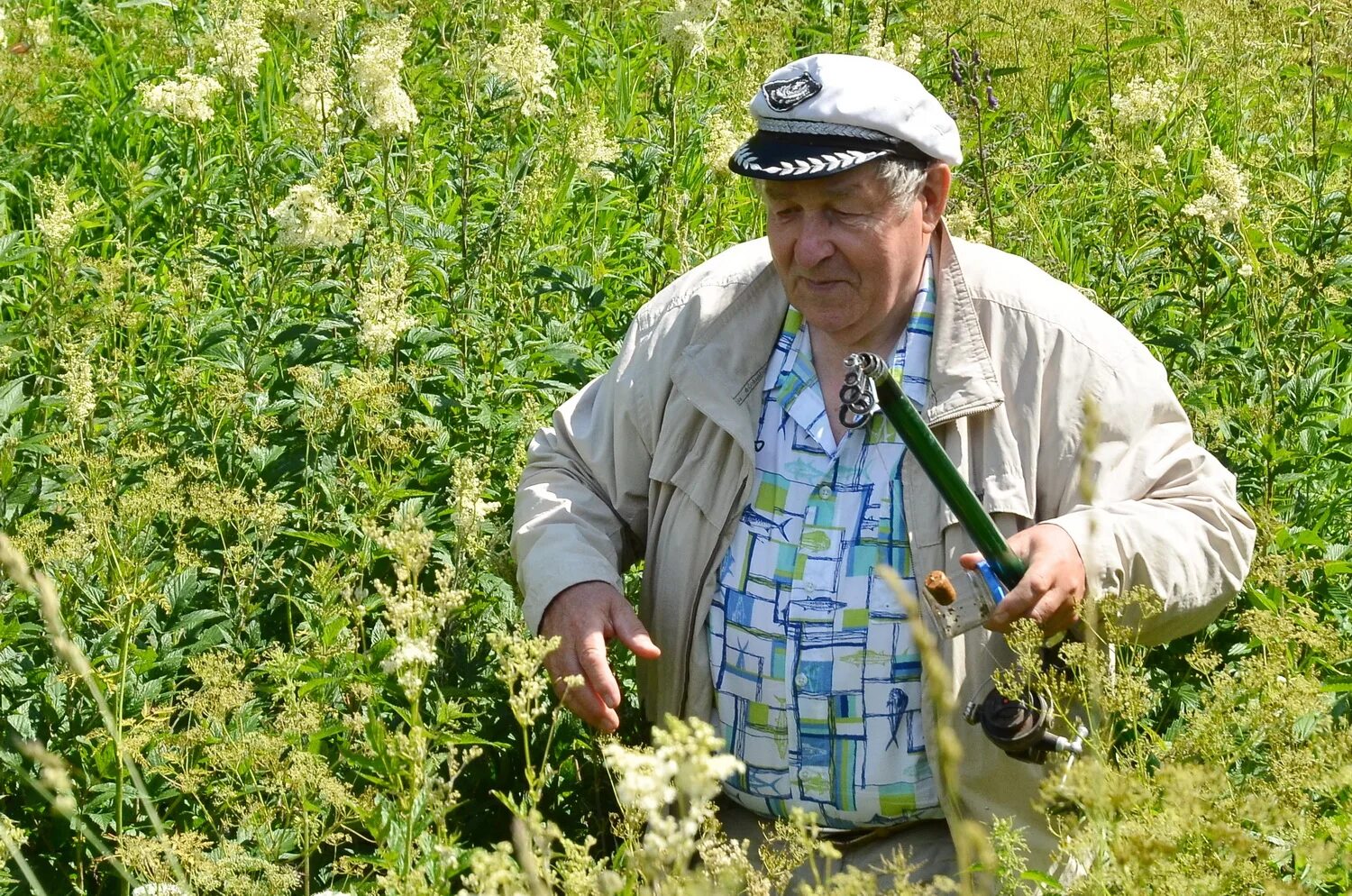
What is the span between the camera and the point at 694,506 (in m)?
3.17

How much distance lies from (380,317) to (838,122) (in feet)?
3.63

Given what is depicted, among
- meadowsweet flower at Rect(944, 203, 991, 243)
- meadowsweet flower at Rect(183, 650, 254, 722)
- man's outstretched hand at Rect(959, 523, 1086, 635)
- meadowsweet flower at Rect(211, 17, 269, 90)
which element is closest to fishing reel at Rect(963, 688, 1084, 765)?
man's outstretched hand at Rect(959, 523, 1086, 635)

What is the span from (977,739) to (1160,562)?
0.46m

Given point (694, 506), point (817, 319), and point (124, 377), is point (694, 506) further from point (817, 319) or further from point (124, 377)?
point (124, 377)

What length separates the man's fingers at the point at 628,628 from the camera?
2.87 m

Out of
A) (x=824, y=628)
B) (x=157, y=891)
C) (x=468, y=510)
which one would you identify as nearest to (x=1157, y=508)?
(x=824, y=628)

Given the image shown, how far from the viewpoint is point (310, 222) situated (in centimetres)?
373

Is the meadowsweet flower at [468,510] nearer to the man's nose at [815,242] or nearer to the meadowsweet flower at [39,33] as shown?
the man's nose at [815,242]

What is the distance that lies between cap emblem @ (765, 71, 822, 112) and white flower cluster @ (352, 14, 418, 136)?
106 centimetres

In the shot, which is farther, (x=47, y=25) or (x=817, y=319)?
(x=47, y=25)

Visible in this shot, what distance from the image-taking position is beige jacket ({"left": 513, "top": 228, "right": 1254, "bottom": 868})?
9.55 ft

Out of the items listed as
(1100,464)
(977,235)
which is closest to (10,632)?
(1100,464)

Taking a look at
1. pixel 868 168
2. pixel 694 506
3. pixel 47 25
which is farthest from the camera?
pixel 47 25

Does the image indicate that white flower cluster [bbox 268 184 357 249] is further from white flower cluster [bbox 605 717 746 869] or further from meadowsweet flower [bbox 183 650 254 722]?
white flower cluster [bbox 605 717 746 869]
